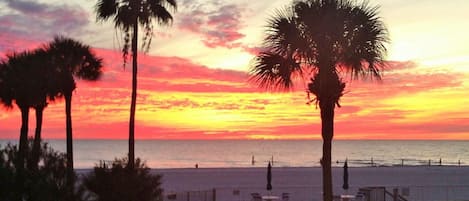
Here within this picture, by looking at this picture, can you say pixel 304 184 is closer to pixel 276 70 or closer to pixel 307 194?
pixel 307 194

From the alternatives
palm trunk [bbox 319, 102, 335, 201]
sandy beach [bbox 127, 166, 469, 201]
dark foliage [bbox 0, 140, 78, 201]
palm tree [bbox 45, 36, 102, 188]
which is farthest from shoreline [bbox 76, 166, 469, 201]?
dark foliage [bbox 0, 140, 78, 201]

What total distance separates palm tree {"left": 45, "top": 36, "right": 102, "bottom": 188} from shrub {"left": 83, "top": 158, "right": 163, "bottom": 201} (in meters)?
13.4

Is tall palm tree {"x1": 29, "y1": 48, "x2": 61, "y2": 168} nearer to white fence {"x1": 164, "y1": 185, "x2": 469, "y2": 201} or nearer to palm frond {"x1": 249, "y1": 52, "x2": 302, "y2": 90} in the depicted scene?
white fence {"x1": 164, "y1": 185, "x2": 469, "y2": 201}

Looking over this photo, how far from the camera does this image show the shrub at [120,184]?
19797 millimetres

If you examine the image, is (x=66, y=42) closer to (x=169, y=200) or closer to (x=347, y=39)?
(x=169, y=200)

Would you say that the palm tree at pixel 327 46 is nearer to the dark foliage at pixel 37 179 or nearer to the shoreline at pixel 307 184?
the dark foliage at pixel 37 179

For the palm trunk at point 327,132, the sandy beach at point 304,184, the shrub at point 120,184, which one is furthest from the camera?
the sandy beach at point 304,184

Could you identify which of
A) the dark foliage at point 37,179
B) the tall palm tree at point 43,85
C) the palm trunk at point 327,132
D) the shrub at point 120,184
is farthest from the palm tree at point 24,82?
the palm trunk at point 327,132

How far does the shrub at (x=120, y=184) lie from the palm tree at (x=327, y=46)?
538cm

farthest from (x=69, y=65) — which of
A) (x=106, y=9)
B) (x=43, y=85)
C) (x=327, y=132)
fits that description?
(x=327, y=132)

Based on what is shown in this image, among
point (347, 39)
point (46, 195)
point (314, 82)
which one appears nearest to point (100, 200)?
point (46, 195)

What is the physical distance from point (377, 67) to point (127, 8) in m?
13.0

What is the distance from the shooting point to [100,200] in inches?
774

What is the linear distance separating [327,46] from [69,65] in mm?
19926
